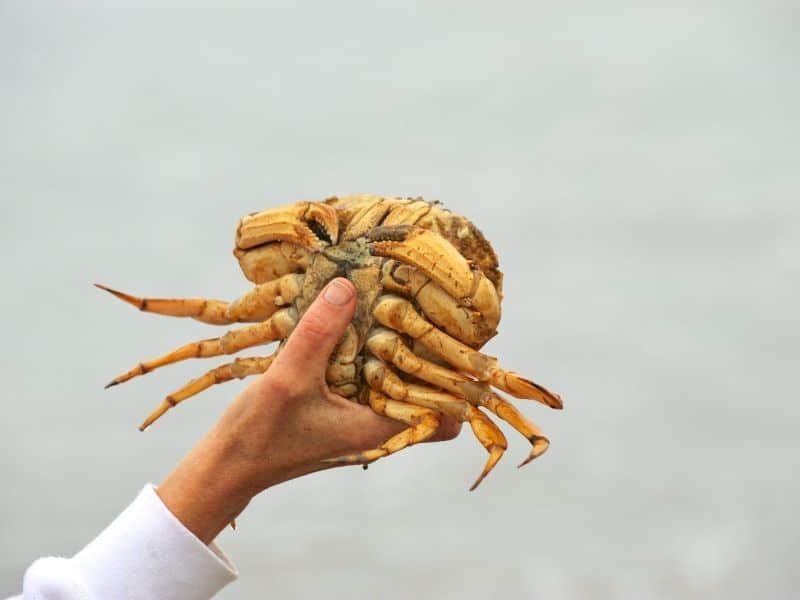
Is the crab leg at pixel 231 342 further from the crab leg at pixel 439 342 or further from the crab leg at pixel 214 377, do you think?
the crab leg at pixel 439 342

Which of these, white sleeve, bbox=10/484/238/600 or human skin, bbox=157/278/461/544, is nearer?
white sleeve, bbox=10/484/238/600

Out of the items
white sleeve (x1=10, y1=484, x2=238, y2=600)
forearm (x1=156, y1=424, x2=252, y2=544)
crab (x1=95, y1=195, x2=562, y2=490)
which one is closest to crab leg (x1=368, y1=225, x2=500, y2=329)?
crab (x1=95, y1=195, x2=562, y2=490)

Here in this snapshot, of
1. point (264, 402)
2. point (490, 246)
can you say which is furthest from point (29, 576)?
point (490, 246)

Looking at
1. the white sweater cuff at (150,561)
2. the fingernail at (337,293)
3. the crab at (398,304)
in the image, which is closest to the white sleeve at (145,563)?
the white sweater cuff at (150,561)

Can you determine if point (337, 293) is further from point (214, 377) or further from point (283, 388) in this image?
point (214, 377)

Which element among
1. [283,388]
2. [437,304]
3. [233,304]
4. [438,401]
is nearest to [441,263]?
[437,304]

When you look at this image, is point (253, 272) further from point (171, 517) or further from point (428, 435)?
point (171, 517)

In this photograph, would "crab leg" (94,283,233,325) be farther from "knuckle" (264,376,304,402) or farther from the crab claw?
"knuckle" (264,376,304,402)
